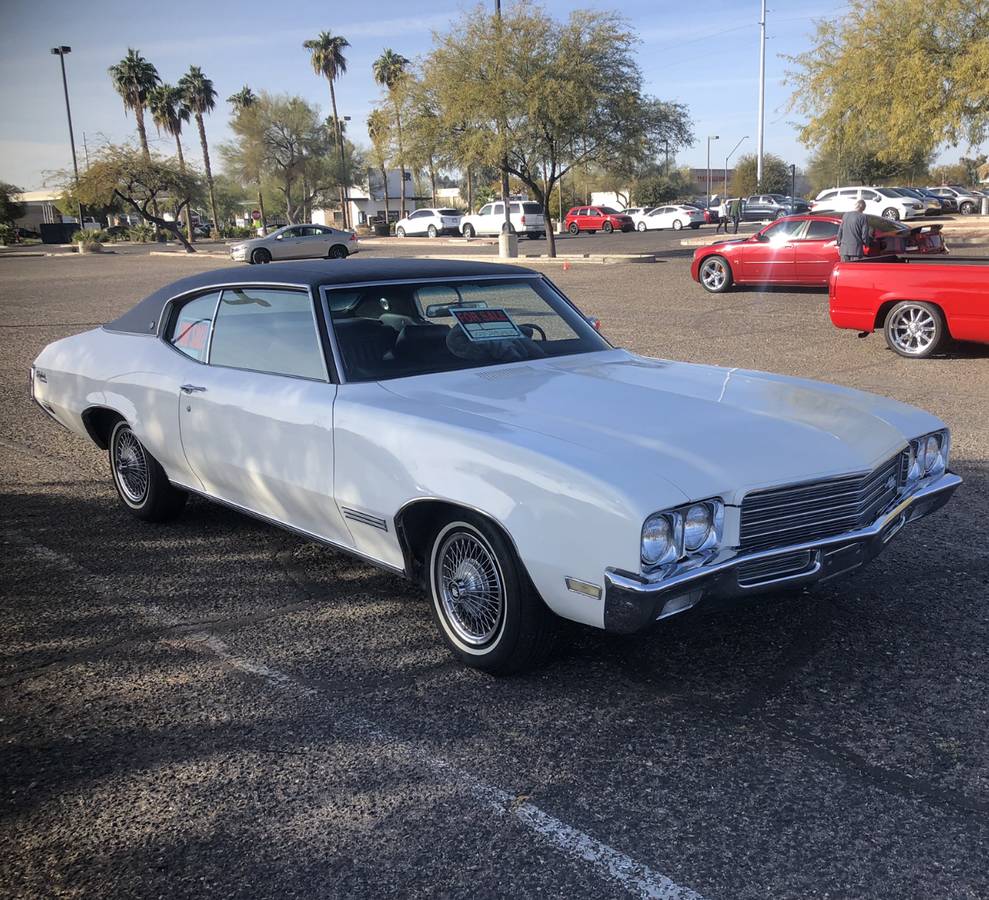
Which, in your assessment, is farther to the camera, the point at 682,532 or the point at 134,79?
the point at 134,79

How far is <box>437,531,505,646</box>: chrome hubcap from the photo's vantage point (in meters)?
3.48

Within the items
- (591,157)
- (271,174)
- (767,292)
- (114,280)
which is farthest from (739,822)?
(271,174)

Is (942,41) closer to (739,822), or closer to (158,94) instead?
(739,822)

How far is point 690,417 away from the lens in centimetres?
367

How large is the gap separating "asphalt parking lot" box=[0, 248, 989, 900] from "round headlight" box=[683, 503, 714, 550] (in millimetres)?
398

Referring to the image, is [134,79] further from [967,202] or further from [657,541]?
[657,541]

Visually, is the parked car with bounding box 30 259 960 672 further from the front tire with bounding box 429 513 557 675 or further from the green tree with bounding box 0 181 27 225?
the green tree with bounding box 0 181 27 225

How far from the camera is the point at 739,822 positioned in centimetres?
271

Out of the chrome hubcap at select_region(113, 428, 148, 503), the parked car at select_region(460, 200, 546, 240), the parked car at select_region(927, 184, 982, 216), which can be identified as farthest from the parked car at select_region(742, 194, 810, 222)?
the chrome hubcap at select_region(113, 428, 148, 503)

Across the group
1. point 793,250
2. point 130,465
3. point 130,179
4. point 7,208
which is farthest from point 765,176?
point 130,465

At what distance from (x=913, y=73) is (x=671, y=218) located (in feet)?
90.1

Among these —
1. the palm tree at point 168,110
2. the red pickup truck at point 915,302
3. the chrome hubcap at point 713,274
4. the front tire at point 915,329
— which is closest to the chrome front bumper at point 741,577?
the red pickup truck at point 915,302

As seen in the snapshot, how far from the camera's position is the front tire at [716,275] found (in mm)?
17625

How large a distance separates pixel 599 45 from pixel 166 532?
25.6 meters
